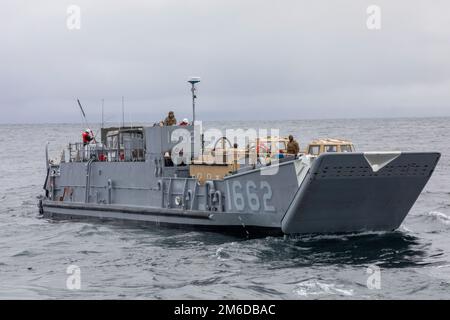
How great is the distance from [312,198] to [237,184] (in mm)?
3206

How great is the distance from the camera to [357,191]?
21578 mm

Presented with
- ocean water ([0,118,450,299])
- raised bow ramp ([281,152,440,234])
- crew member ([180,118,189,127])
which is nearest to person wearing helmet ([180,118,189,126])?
crew member ([180,118,189,127])

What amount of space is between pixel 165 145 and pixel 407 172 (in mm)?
9333

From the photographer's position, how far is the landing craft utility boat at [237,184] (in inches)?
837

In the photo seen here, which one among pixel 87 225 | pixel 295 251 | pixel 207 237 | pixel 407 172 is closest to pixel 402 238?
pixel 407 172

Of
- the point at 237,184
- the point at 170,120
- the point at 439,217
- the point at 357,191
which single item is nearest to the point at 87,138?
the point at 170,120

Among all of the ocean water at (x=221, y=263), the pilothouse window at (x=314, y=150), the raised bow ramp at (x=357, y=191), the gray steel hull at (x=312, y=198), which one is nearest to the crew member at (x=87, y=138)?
the ocean water at (x=221, y=263)

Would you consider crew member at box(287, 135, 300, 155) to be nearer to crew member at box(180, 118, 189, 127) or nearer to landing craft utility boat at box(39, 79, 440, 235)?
landing craft utility boat at box(39, 79, 440, 235)

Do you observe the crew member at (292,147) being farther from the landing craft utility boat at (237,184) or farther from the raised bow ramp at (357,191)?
the raised bow ramp at (357,191)

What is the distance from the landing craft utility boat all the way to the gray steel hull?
0.11 feet

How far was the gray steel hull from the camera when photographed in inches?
826
